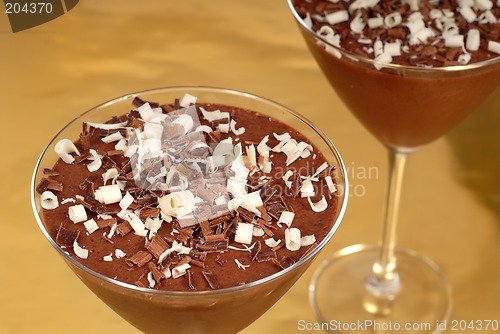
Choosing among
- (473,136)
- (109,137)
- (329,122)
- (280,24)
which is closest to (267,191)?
(109,137)

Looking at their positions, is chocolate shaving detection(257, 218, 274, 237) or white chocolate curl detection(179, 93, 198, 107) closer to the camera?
chocolate shaving detection(257, 218, 274, 237)

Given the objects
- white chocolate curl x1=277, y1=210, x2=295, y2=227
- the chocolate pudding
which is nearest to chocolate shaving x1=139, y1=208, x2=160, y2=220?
white chocolate curl x1=277, y1=210, x2=295, y2=227

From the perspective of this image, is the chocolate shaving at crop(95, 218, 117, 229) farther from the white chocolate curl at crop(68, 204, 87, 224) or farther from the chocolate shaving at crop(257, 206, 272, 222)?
the chocolate shaving at crop(257, 206, 272, 222)

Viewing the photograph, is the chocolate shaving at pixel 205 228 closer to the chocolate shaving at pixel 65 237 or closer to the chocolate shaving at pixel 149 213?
the chocolate shaving at pixel 149 213

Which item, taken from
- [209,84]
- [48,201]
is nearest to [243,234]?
[48,201]

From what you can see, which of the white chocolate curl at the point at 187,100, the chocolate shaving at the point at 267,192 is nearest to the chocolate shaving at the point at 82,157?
the white chocolate curl at the point at 187,100

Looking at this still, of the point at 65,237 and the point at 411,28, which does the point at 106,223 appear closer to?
the point at 65,237

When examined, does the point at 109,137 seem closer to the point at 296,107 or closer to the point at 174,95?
the point at 174,95
